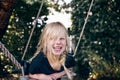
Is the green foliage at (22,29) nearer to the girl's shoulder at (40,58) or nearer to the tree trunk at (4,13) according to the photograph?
the tree trunk at (4,13)

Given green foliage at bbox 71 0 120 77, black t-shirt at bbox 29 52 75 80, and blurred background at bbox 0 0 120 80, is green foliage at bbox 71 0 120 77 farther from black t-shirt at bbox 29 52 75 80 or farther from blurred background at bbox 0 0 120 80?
black t-shirt at bbox 29 52 75 80

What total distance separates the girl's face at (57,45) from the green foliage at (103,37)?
385 inches

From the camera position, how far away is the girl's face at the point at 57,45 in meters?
2.38

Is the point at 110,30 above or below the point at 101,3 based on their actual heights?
below

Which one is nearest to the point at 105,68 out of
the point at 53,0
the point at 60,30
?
the point at 53,0

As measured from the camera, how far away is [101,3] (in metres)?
12.6

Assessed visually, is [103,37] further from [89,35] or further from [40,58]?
[40,58]

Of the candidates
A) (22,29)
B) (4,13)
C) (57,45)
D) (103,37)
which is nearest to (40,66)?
(57,45)

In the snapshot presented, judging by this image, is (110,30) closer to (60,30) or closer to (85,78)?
(85,78)

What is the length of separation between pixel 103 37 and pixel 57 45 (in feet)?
33.6

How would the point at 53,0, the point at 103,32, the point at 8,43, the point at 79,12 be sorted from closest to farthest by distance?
1. the point at 8,43
2. the point at 103,32
3. the point at 79,12
4. the point at 53,0

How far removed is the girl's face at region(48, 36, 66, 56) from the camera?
2.38 m

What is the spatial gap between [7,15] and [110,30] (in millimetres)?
7001

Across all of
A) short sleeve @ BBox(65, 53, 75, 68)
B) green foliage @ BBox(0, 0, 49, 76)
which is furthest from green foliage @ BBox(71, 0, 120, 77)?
short sleeve @ BBox(65, 53, 75, 68)
